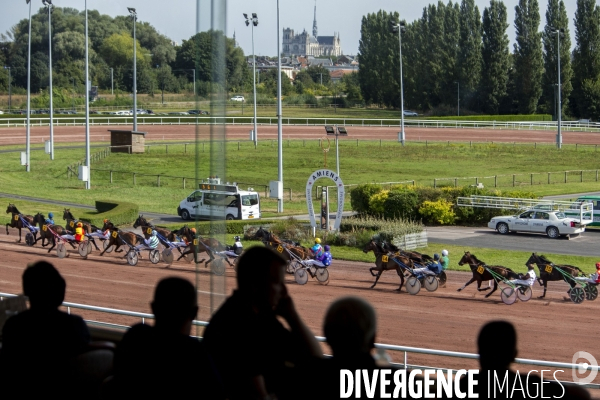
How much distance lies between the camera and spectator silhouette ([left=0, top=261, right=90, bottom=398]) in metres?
2.75

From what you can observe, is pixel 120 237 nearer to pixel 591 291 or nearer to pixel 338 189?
pixel 338 189

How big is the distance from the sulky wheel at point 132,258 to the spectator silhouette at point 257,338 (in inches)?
538

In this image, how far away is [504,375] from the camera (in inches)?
88.8

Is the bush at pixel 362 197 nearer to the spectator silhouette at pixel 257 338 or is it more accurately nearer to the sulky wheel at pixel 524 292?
the sulky wheel at pixel 524 292

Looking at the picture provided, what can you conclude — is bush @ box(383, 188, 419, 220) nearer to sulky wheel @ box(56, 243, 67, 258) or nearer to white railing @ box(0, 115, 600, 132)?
sulky wheel @ box(56, 243, 67, 258)

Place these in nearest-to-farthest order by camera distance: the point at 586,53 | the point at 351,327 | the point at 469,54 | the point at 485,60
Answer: the point at 351,327 → the point at 586,53 → the point at 485,60 → the point at 469,54

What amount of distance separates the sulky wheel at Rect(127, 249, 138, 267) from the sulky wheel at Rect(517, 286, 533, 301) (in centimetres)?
733

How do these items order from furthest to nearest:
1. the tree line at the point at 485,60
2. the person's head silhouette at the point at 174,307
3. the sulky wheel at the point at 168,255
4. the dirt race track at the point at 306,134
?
the dirt race track at the point at 306,134 < the tree line at the point at 485,60 < the sulky wheel at the point at 168,255 < the person's head silhouette at the point at 174,307

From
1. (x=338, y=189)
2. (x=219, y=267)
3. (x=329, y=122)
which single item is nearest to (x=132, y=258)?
(x=338, y=189)

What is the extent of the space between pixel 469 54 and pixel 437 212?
23459 millimetres

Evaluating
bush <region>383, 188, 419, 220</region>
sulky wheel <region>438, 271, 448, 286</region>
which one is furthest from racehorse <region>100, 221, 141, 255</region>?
bush <region>383, 188, 419, 220</region>

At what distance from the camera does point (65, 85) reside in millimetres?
20359

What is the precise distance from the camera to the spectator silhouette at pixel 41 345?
2.75 metres

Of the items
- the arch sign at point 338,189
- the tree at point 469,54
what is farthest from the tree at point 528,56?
the arch sign at point 338,189
